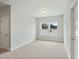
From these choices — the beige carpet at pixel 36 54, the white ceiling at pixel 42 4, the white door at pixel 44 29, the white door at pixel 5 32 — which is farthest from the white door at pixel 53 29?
the white door at pixel 5 32

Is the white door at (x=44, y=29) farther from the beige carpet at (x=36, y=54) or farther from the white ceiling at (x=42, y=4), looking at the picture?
the beige carpet at (x=36, y=54)

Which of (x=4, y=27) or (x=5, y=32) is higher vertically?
(x=4, y=27)

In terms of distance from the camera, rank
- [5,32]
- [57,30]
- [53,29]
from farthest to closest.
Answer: [53,29] → [57,30] → [5,32]

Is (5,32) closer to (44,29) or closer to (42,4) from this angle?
(42,4)

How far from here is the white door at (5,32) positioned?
171 inches

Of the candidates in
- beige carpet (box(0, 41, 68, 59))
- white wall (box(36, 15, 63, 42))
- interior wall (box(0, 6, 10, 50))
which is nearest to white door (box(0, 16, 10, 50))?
interior wall (box(0, 6, 10, 50))

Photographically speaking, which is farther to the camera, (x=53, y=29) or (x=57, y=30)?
(x=53, y=29)

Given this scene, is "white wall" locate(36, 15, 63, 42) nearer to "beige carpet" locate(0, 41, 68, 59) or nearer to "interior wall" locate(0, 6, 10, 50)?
"beige carpet" locate(0, 41, 68, 59)

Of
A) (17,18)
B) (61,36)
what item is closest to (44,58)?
(17,18)

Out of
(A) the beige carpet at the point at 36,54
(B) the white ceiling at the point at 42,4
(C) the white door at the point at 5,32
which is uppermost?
(B) the white ceiling at the point at 42,4

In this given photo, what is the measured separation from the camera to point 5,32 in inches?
177

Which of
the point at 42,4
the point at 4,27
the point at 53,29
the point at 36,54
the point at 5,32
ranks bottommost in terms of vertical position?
the point at 36,54

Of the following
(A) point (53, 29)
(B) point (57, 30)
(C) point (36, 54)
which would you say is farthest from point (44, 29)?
(C) point (36, 54)

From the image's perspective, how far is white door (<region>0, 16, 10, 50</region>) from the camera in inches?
171
